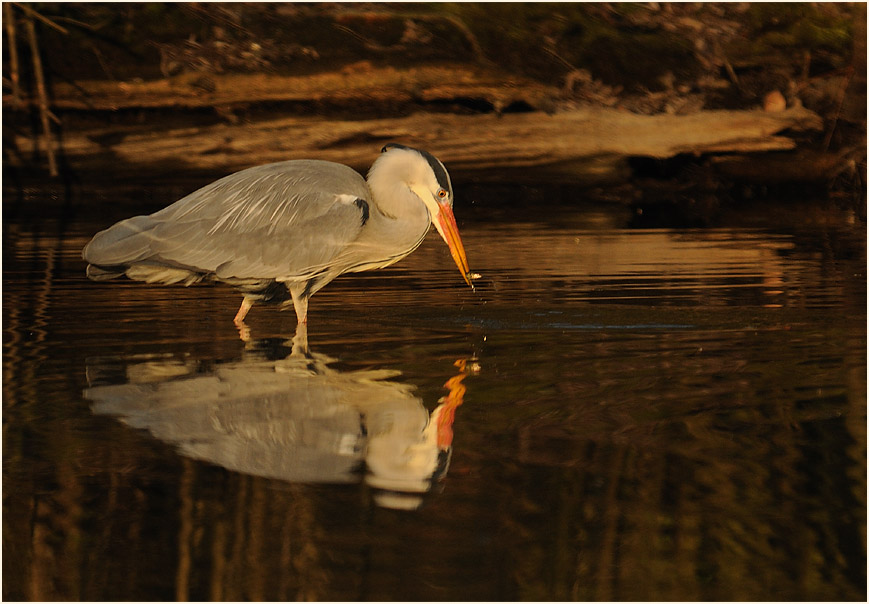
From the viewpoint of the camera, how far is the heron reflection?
531 cm

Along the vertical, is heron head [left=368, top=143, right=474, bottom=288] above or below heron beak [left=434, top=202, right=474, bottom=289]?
above

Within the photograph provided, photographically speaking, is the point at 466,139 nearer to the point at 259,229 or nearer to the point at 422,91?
the point at 422,91

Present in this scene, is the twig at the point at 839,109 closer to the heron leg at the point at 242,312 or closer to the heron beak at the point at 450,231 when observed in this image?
the heron beak at the point at 450,231

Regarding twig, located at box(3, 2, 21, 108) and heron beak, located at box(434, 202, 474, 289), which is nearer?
heron beak, located at box(434, 202, 474, 289)

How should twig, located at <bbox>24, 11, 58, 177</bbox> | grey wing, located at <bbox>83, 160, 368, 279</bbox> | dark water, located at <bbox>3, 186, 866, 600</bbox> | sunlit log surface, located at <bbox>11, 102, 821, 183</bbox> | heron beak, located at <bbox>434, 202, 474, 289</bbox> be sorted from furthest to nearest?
1. sunlit log surface, located at <bbox>11, 102, 821, 183</bbox>
2. twig, located at <bbox>24, 11, 58, 177</bbox>
3. heron beak, located at <bbox>434, 202, 474, 289</bbox>
4. grey wing, located at <bbox>83, 160, 368, 279</bbox>
5. dark water, located at <bbox>3, 186, 866, 600</bbox>

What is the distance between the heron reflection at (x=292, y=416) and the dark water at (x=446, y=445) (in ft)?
0.07

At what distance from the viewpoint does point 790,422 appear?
5.90 metres

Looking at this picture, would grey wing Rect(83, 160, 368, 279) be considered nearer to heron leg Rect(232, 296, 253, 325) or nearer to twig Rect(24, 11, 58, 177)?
heron leg Rect(232, 296, 253, 325)

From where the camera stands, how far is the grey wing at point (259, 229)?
8875 millimetres

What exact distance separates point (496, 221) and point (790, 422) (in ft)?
34.9

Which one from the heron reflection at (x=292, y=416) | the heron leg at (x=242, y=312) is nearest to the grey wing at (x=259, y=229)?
the heron leg at (x=242, y=312)

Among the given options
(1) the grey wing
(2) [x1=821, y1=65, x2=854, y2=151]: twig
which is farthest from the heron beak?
(2) [x1=821, y1=65, x2=854, y2=151]: twig

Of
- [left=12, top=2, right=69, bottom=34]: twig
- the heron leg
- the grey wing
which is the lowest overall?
the heron leg

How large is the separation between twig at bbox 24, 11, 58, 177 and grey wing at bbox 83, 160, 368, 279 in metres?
8.65
